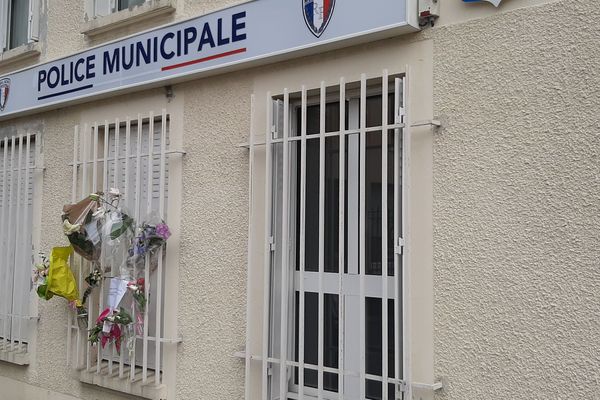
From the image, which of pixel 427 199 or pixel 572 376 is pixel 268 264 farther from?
pixel 572 376

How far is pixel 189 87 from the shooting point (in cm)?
499

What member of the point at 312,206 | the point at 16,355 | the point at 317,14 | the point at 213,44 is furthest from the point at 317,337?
the point at 16,355

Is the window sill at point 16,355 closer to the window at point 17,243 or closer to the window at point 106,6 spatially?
the window at point 17,243

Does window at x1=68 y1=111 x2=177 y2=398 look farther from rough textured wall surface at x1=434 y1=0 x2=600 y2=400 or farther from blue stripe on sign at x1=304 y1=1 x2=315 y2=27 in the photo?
rough textured wall surface at x1=434 y1=0 x2=600 y2=400

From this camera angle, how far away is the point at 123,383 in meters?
5.06

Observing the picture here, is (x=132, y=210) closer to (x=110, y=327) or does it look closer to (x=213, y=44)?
(x=110, y=327)

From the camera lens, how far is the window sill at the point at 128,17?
512 cm

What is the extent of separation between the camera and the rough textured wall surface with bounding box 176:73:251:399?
4.53 m

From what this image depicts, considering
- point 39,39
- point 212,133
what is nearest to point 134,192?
point 212,133

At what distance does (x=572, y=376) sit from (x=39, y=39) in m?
5.71

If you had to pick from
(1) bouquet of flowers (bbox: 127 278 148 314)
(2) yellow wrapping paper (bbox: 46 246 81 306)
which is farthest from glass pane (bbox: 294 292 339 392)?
(2) yellow wrapping paper (bbox: 46 246 81 306)

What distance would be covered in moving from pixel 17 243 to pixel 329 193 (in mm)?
3665

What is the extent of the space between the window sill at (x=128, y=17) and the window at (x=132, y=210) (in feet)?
2.76

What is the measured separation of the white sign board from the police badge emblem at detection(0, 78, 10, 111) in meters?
0.22
